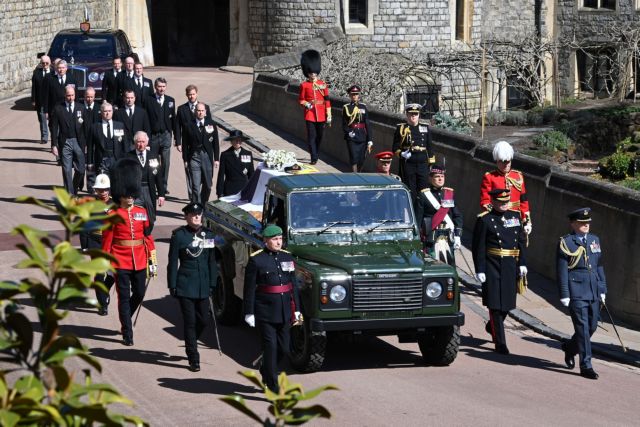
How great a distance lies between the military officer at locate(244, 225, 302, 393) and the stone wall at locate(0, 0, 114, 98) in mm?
24380

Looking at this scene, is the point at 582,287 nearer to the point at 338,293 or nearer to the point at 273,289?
the point at 338,293

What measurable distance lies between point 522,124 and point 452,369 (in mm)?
29808

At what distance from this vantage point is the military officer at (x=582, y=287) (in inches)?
492

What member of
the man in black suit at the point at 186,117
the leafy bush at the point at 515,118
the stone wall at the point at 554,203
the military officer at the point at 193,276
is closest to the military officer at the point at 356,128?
the stone wall at the point at 554,203

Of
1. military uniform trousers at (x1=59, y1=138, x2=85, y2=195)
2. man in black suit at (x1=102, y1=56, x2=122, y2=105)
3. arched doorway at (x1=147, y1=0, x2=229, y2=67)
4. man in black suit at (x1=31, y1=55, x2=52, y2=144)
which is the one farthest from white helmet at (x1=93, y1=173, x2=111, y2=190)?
arched doorway at (x1=147, y1=0, x2=229, y2=67)

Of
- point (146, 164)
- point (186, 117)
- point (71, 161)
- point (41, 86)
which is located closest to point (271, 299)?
point (146, 164)

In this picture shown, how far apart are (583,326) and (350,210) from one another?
2509 mm

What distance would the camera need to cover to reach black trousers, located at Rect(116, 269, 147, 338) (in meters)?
13.1

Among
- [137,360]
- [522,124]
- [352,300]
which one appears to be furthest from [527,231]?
[522,124]

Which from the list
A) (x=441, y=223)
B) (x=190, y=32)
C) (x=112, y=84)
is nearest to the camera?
(x=441, y=223)

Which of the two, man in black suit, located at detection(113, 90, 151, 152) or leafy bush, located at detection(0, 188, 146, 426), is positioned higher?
leafy bush, located at detection(0, 188, 146, 426)

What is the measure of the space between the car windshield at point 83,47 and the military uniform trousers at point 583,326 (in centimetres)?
1902

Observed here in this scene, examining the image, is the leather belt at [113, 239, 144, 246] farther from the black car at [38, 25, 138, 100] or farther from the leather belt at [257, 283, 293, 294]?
the black car at [38, 25, 138, 100]

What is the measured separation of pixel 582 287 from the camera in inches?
Result: 496
